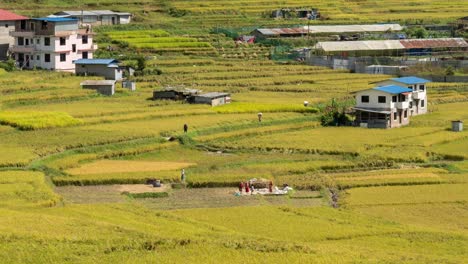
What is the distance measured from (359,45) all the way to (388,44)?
68.8 inches

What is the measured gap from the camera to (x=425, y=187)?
91.1 feet

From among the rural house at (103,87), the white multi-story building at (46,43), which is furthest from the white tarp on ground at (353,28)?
the rural house at (103,87)

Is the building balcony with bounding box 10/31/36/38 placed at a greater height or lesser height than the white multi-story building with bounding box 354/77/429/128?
greater

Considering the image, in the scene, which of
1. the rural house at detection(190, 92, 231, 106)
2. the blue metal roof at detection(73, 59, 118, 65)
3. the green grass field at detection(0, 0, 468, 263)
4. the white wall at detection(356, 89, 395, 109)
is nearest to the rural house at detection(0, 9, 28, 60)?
the green grass field at detection(0, 0, 468, 263)

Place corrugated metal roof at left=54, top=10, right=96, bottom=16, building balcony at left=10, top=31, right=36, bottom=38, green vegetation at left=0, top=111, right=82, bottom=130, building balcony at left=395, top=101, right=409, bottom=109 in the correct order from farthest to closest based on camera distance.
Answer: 1. corrugated metal roof at left=54, top=10, right=96, bottom=16
2. building balcony at left=10, top=31, right=36, bottom=38
3. building balcony at left=395, top=101, right=409, bottom=109
4. green vegetation at left=0, top=111, right=82, bottom=130

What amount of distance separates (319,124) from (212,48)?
20.6 metres

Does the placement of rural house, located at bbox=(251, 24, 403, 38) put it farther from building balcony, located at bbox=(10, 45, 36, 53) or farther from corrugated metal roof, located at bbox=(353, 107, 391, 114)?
corrugated metal roof, located at bbox=(353, 107, 391, 114)

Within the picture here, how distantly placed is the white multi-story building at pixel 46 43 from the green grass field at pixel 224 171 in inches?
76.6

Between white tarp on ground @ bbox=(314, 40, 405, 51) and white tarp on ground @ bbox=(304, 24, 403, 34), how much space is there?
598 cm

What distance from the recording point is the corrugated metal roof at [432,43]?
204 feet

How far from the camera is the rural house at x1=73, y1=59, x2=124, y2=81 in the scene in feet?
152

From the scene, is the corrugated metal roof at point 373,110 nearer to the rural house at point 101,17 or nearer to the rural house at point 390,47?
the rural house at point 390,47

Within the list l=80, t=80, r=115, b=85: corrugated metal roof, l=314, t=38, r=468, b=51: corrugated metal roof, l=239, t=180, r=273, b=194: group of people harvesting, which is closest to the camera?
l=239, t=180, r=273, b=194: group of people harvesting

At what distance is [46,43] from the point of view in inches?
1912
